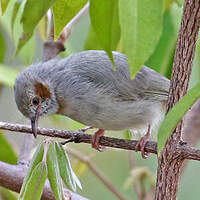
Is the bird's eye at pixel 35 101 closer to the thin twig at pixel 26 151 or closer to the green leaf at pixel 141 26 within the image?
the thin twig at pixel 26 151

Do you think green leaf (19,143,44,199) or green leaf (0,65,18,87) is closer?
green leaf (19,143,44,199)

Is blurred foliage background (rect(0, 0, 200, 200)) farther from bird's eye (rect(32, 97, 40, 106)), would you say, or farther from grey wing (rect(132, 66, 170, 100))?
bird's eye (rect(32, 97, 40, 106))

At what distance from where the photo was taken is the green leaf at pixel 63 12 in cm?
149

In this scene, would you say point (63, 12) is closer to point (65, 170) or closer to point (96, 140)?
point (65, 170)

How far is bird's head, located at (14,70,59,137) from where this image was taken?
294cm

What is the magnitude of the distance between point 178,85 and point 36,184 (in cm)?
59

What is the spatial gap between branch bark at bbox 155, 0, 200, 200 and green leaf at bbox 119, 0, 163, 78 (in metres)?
0.18

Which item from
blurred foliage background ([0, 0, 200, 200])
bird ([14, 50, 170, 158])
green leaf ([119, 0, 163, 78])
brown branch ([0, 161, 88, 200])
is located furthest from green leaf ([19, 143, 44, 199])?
bird ([14, 50, 170, 158])

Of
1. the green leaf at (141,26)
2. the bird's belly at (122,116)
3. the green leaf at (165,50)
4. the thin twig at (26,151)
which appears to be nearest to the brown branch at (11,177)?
the thin twig at (26,151)

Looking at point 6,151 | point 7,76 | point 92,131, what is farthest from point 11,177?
point 92,131

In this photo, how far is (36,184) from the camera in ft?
5.40

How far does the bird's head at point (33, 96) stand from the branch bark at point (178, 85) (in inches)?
55.5

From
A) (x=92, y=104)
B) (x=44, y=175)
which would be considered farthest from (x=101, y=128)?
(x=44, y=175)

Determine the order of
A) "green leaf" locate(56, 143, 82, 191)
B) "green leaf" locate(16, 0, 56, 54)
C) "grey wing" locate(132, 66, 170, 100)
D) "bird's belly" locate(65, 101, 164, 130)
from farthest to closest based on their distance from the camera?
"grey wing" locate(132, 66, 170, 100)
"bird's belly" locate(65, 101, 164, 130)
"green leaf" locate(56, 143, 82, 191)
"green leaf" locate(16, 0, 56, 54)
